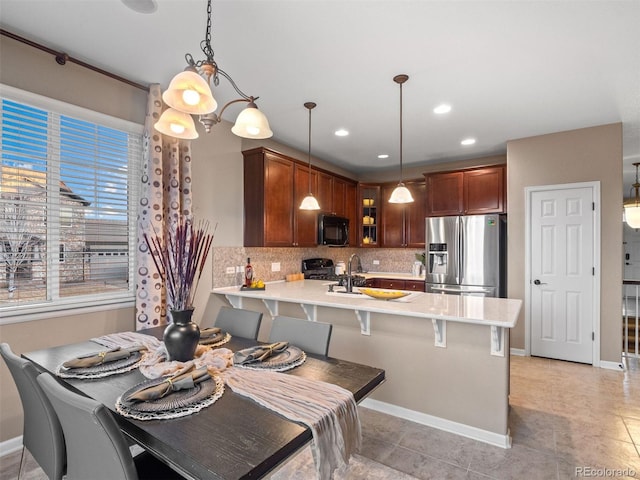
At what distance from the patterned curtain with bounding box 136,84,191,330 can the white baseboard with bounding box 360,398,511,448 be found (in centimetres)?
201

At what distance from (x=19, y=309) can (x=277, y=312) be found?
6.46 ft

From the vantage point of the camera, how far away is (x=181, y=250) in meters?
1.66

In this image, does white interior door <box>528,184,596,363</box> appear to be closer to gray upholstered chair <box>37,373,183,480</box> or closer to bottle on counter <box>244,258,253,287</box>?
bottle on counter <box>244,258,253,287</box>

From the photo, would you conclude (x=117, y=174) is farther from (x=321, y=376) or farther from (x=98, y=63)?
(x=321, y=376)

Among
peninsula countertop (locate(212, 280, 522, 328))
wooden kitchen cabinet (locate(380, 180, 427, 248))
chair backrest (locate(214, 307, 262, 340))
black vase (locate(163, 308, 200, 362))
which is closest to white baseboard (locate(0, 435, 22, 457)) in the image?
chair backrest (locate(214, 307, 262, 340))

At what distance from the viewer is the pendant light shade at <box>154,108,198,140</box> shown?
1.99m

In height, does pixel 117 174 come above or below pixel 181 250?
above

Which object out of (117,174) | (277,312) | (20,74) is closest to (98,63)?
(20,74)

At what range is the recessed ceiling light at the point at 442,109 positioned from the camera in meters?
3.28

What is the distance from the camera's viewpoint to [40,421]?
1499 mm

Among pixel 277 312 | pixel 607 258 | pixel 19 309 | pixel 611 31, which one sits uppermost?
pixel 611 31

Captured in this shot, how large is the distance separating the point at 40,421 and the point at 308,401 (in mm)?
1236

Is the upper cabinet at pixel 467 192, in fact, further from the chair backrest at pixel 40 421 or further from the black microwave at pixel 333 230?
the chair backrest at pixel 40 421

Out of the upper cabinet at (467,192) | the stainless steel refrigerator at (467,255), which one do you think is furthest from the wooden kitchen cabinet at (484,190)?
the stainless steel refrigerator at (467,255)
